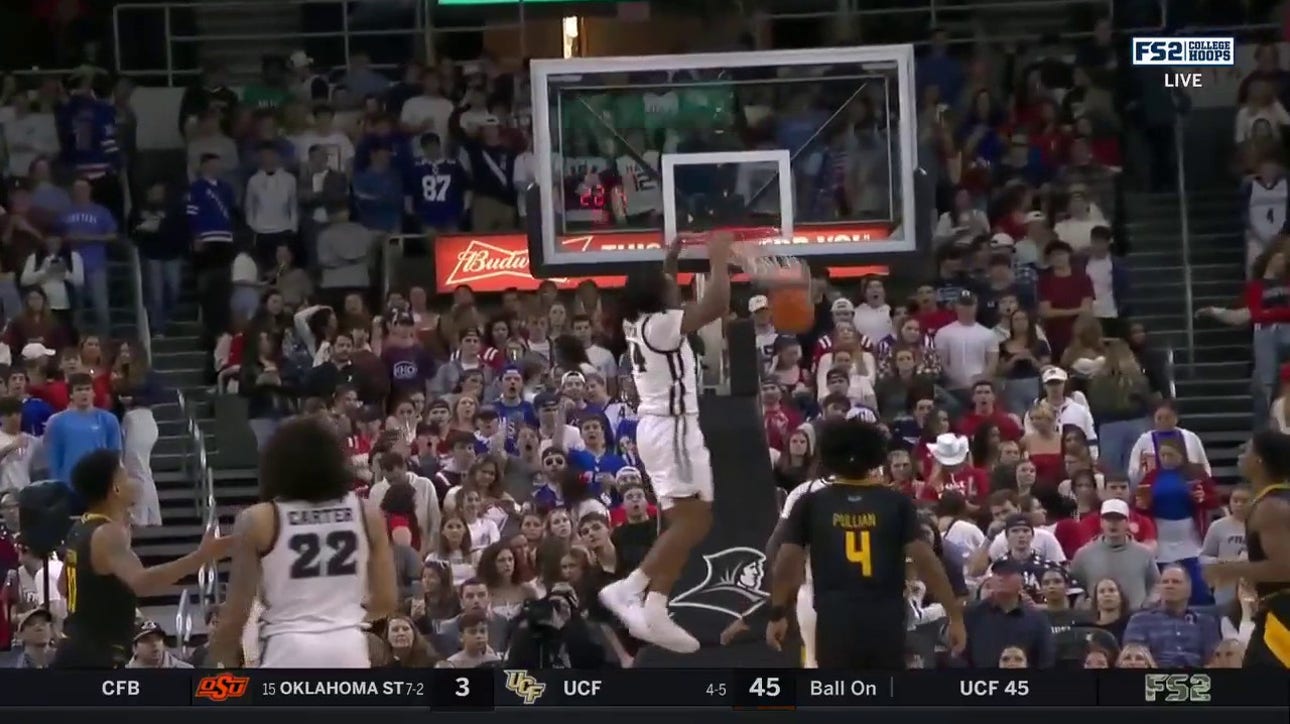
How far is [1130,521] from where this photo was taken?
1524cm

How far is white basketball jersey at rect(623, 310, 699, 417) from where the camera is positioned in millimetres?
11555

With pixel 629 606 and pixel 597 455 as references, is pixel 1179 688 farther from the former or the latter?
pixel 597 455

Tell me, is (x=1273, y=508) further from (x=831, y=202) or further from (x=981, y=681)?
(x=831, y=202)

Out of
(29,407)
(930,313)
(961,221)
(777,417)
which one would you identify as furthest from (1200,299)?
(29,407)

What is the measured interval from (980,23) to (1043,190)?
3561 millimetres

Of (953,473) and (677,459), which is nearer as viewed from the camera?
(677,459)

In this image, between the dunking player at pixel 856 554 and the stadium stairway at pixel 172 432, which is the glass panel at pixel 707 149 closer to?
the dunking player at pixel 856 554

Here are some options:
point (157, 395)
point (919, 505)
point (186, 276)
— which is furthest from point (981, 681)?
point (186, 276)

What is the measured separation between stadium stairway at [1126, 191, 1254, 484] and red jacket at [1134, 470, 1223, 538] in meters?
2.74

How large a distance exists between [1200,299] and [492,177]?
→ 5822 millimetres

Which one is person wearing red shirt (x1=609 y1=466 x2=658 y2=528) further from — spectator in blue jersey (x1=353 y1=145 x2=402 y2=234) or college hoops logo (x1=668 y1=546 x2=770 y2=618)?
spectator in blue jersey (x1=353 y1=145 x2=402 y2=234)

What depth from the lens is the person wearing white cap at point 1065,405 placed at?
1678cm

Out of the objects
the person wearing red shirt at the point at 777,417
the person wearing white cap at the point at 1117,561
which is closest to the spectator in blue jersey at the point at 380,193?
the person wearing red shirt at the point at 777,417

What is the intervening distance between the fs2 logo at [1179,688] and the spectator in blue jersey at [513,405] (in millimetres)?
6921
